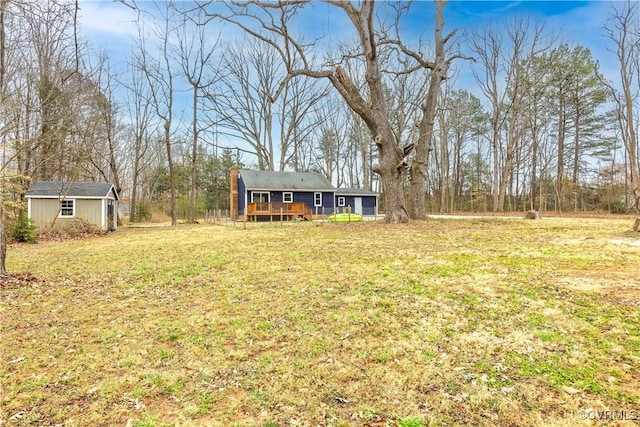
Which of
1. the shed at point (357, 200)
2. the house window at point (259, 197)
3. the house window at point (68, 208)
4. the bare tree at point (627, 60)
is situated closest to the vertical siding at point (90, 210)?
the house window at point (68, 208)

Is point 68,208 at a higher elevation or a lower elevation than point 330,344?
higher

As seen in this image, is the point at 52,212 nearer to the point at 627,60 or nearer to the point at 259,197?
the point at 259,197

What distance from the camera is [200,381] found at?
2.70m

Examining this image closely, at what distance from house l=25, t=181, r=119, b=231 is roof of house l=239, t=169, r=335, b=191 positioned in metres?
8.68

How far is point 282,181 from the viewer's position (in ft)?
82.7

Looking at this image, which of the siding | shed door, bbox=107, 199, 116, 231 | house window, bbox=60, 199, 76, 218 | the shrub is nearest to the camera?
the shrub

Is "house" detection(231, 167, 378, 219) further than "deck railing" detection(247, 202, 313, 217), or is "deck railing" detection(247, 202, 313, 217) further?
"house" detection(231, 167, 378, 219)

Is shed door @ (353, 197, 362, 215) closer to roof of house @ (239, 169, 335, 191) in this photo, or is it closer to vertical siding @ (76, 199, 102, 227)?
roof of house @ (239, 169, 335, 191)

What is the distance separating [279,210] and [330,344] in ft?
68.3

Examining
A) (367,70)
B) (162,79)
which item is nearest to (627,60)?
(367,70)

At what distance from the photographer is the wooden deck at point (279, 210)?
23.1 meters

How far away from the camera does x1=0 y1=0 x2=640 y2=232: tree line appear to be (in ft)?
43.0

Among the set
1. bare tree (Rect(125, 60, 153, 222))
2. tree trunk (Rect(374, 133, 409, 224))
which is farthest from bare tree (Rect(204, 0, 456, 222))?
bare tree (Rect(125, 60, 153, 222))

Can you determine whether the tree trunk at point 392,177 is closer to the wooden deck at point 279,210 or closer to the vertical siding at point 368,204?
the wooden deck at point 279,210
